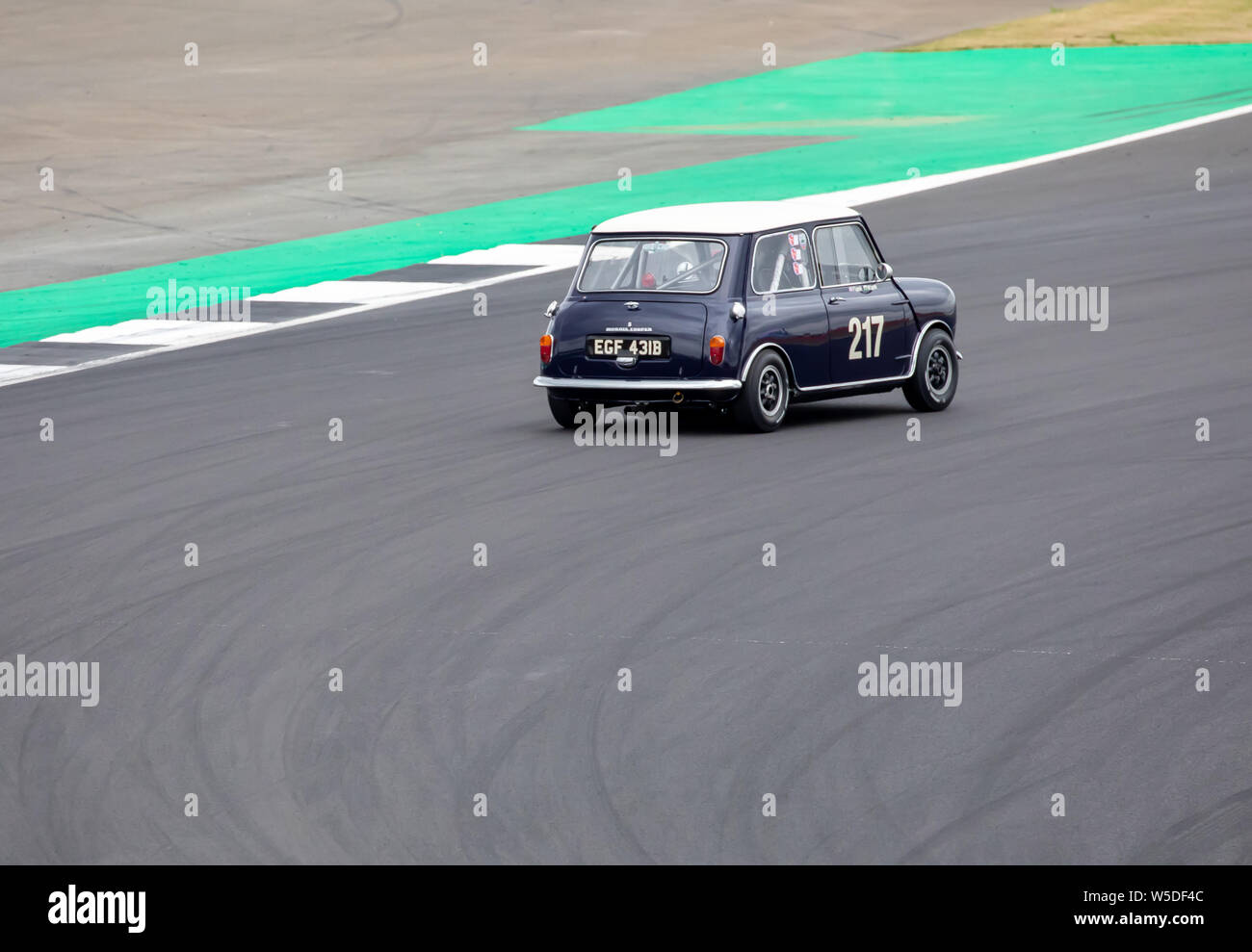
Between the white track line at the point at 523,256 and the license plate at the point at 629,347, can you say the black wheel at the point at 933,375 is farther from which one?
the white track line at the point at 523,256

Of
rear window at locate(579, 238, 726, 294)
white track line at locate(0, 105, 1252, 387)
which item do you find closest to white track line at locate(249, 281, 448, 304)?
white track line at locate(0, 105, 1252, 387)

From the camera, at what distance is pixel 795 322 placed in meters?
14.7

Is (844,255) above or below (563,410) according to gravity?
above

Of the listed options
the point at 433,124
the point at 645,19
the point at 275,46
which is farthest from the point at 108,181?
the point at 645,19

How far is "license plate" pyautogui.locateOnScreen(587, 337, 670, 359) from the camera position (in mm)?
14438

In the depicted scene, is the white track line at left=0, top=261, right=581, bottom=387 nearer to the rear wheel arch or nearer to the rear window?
the rear window

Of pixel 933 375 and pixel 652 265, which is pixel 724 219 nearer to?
pixel 652 265

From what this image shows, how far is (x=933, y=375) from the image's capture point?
15.7 metres

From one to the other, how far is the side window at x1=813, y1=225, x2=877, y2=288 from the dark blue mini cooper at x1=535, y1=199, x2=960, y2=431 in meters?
0.01

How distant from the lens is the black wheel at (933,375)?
51.0 feet

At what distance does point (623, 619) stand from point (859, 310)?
576cm

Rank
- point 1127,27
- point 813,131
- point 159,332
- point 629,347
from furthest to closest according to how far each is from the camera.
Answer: point 1127,27 < point 813,131 < point 159,332 < point 629,347

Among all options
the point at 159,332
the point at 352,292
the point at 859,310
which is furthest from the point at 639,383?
the point at 352,292
